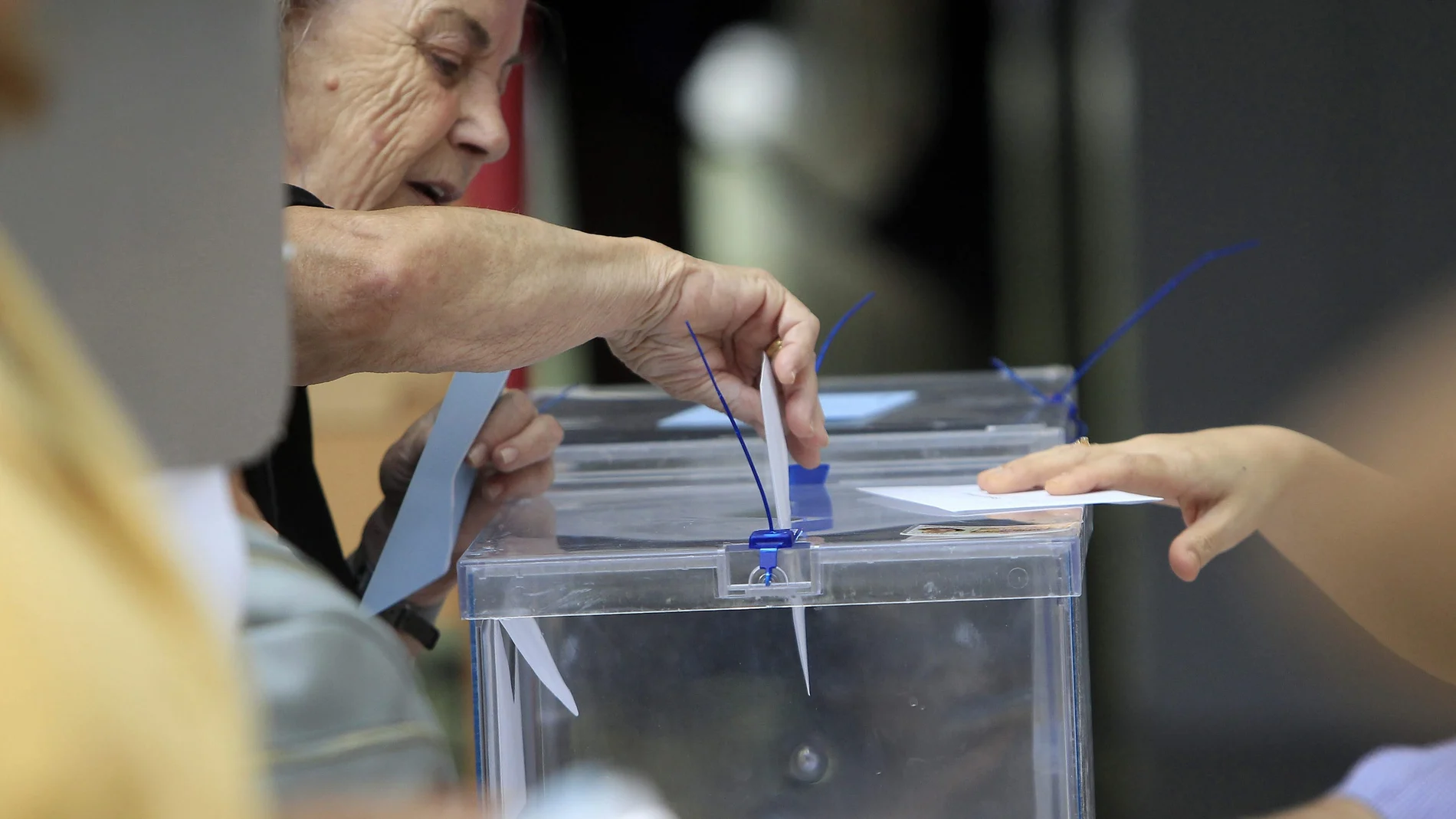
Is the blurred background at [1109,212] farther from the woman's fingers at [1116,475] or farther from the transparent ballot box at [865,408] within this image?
the woman's fingers at [1116,475]

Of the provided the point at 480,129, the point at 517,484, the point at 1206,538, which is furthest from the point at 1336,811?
the point at 480,129

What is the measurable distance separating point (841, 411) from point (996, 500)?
53cm

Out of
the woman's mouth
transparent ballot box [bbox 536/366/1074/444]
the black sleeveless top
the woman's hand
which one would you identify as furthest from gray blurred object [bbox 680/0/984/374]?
the woman's hand

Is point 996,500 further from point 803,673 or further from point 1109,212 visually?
point 1109,212

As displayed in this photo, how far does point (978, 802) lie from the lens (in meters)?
0.69

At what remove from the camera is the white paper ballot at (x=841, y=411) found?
1.24 metres

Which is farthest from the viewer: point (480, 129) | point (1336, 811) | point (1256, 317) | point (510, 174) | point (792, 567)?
point (1256, 317)

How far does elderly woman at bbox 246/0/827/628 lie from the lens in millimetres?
745

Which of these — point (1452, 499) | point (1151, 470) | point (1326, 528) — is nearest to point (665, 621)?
point (1151, 470)

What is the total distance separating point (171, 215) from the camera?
31 cm

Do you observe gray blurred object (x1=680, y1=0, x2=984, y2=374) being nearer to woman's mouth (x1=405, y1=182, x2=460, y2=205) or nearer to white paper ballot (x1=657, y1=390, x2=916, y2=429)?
white paper ballot (x1=657, y1=390, x2=916, y2=429)

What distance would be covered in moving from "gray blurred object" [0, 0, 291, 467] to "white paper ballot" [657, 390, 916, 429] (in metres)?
0.82

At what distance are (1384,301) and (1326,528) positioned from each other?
69.9 inches

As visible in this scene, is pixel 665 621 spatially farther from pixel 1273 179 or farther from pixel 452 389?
pixel 1273 179
